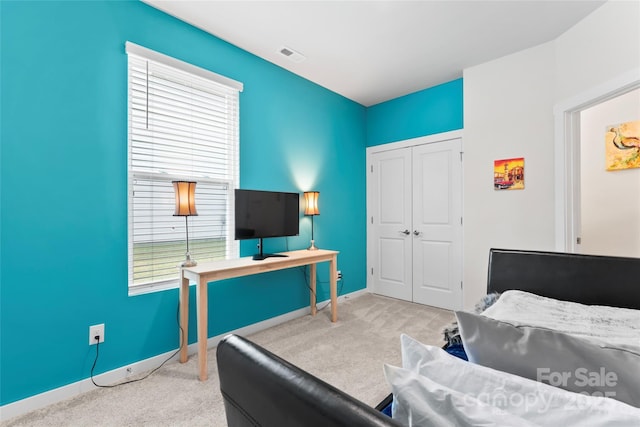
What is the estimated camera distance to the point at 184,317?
2242 mm

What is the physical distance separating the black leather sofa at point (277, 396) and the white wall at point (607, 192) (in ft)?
10.9

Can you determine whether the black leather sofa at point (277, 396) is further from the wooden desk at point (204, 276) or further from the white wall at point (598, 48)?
the white wall at point (598, 48)

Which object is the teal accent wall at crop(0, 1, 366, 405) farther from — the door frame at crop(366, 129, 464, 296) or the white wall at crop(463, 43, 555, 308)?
the white wall at crop(463, 43, 555, 308)

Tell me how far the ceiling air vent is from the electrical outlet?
8.99ft

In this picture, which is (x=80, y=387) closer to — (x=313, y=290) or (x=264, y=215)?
(x=264, y=215)

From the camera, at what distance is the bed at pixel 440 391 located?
0.52m

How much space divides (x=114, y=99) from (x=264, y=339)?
2.26m

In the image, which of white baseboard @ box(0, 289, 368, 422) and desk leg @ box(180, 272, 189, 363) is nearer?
white baseboard @ box(0, 289, 368, 422)

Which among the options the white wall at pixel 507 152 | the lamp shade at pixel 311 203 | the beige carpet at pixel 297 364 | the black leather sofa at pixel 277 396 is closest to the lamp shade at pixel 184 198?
the beige carpet at pixel 297 364

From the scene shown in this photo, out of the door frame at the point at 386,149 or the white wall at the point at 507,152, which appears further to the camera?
the door frame at the point at 386,149

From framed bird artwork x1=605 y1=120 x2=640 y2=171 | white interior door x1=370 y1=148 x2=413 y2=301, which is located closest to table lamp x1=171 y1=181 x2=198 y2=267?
white interior door x1=370 y1=148 x2=413 y2=301

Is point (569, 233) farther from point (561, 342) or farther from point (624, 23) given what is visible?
point (561, 342)

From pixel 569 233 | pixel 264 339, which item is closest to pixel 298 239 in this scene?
pixel 264 339

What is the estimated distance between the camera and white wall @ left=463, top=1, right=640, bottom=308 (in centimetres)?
222
